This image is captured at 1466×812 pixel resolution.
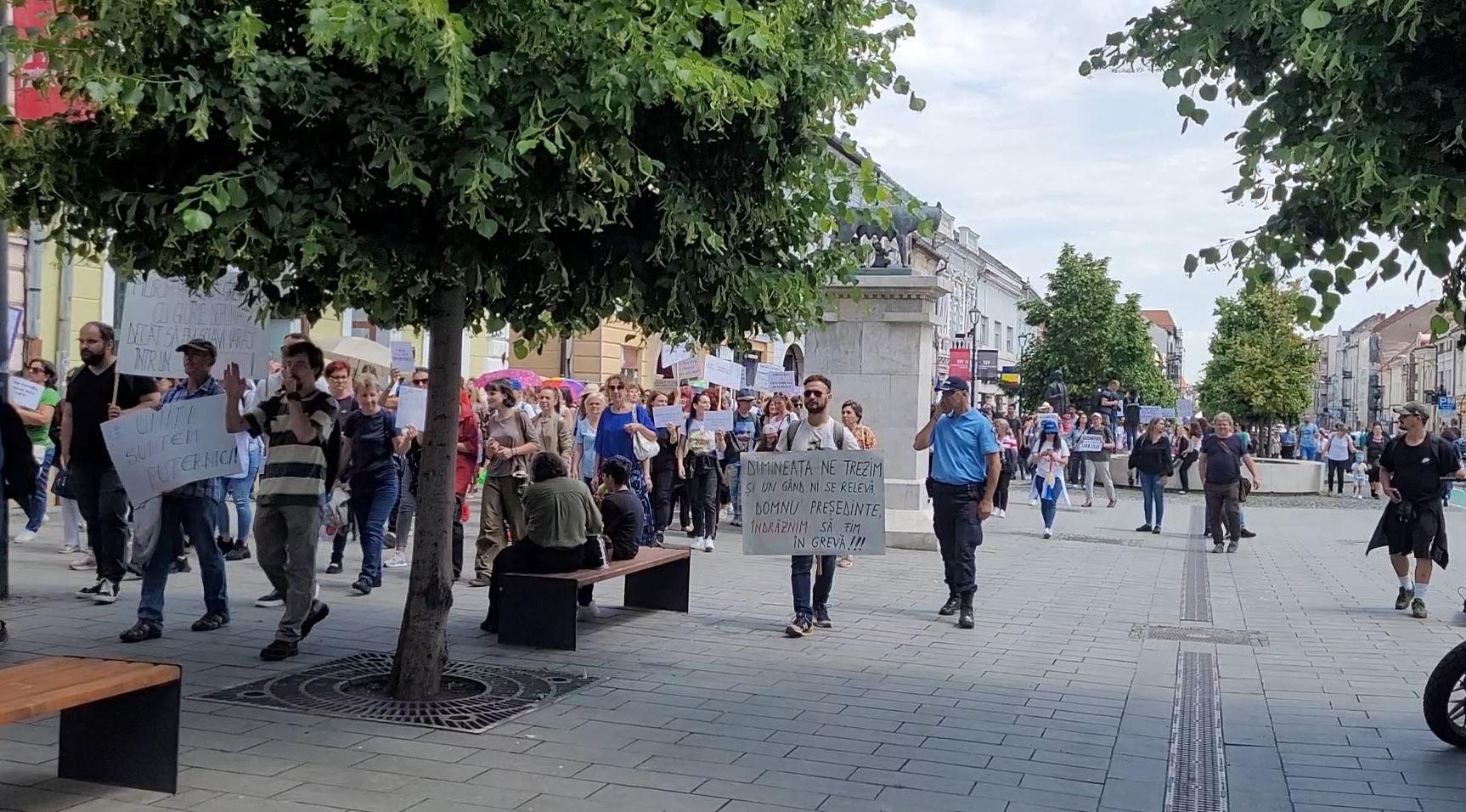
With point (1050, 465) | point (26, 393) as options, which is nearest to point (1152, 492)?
point (1050, 465)

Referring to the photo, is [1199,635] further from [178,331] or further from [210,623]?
[178,331]

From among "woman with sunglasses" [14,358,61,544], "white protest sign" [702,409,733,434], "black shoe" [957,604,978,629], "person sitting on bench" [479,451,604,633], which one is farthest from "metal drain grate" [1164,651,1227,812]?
"woman with sunglasses" [14,358,61,544]

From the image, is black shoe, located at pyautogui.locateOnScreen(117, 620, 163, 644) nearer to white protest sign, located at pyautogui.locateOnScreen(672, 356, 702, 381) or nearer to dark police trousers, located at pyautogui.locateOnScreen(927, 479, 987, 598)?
dark police trousers, located at pyautogui.locateOnScreen(927, 479, 987, 598)

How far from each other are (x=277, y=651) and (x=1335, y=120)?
596cm

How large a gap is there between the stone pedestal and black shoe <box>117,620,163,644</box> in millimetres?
9456

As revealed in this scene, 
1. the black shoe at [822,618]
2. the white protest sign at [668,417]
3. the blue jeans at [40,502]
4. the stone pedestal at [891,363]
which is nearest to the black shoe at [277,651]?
the black shoe at [822,618]

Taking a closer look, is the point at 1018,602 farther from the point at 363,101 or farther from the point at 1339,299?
the point at 363,101

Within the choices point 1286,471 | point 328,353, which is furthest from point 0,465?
point 1286,471

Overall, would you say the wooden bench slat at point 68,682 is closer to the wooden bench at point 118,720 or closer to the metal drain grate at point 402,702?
the wooden bench at point 118,720

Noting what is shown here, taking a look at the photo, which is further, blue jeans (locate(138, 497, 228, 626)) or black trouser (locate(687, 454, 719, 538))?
black trouser (locate(687, 454, 719, 538))

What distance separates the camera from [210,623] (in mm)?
8711

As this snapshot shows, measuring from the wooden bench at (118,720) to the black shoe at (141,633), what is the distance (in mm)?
2778

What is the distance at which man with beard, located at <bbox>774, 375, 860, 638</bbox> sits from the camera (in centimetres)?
953

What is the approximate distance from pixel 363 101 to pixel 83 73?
1.00 metres
